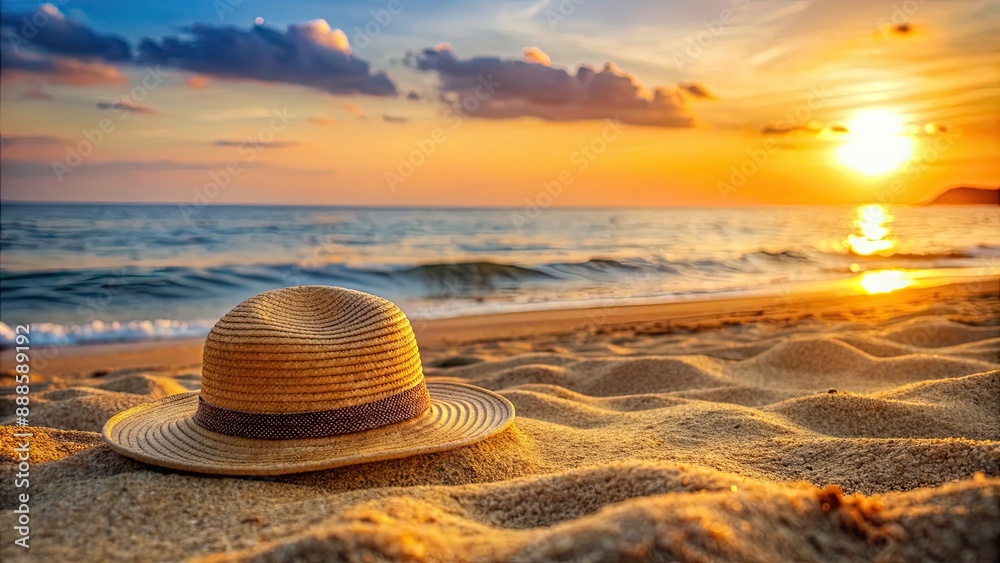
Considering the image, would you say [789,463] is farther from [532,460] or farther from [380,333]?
[380,333]

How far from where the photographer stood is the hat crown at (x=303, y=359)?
270cm

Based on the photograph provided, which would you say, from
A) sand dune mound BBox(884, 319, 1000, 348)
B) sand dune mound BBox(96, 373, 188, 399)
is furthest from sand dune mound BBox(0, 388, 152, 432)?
sand dune mound BBox(884, 319, 1000, 348)

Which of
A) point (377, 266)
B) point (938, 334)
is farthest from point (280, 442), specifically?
point (377, 266)

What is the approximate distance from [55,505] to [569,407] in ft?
9.05

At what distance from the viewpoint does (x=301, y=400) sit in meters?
2.71

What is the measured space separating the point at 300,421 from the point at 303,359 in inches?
10.4

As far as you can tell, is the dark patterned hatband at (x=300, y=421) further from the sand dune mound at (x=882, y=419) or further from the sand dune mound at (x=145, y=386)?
the sand dune mound at (x=145, y=386)

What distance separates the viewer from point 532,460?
119 inches

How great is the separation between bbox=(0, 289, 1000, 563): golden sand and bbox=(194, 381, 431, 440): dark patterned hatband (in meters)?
0.19

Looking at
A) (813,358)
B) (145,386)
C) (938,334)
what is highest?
(938,334)

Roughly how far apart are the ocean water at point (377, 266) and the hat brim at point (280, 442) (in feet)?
20.6

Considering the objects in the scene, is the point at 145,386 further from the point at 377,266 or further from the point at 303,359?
the point at 377,266

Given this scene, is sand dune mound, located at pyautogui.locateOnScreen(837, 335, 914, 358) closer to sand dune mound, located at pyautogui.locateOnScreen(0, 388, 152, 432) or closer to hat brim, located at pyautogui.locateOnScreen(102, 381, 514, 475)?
hat brim, located at pyautogui.locateOnScreen(102, 381, 514, 475)

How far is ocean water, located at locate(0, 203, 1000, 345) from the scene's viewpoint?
1062cm
